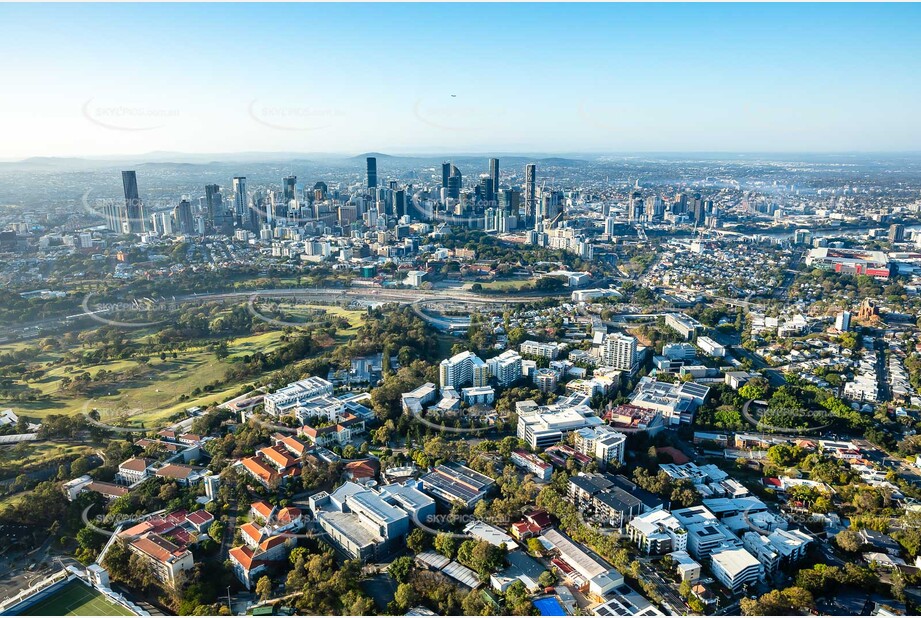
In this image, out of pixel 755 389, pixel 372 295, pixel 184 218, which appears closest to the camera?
pixel 755 389

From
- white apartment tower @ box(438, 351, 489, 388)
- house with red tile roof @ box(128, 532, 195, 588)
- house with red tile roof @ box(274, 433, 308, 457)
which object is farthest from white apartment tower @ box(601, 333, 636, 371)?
house with red tile roof @ box(128, 532, 195, 588)

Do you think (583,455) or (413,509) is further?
(583,455)

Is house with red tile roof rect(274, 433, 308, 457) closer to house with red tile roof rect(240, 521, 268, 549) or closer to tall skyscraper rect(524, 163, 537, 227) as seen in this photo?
house with red tile roof rect(240, 521, 268, 549)

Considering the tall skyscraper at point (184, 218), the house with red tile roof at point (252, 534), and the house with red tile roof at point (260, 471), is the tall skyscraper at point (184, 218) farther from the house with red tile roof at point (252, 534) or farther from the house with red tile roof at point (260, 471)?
the house with red tile roof at point (252, 534)

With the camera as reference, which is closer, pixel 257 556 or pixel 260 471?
pixel 257 556

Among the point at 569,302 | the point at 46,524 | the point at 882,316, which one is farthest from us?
the point at 569,302

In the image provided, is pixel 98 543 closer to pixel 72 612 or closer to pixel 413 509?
pixel 72 612

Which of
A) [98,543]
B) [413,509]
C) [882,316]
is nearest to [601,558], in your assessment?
[413,509]

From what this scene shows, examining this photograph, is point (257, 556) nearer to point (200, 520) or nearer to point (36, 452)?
point (200, 520)

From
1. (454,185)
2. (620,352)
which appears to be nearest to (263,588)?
(620,352)
